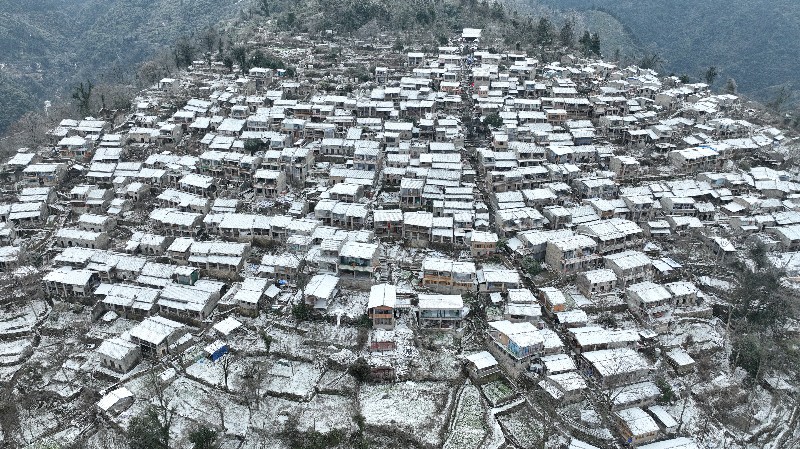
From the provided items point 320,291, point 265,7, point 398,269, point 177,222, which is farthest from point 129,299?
point 265,7

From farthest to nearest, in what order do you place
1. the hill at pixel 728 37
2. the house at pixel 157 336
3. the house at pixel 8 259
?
the hill at pixel 728 37, the house at pixel 8 259, the house at pixel 157 336

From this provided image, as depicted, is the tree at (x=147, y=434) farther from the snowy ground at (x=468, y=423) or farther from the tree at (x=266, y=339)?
the snowy ground at (x=468, y=423)

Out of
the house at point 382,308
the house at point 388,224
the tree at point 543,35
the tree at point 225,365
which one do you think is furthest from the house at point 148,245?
the tree at point 543,35

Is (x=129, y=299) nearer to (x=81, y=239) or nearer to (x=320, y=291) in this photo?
(x=81, y=239)

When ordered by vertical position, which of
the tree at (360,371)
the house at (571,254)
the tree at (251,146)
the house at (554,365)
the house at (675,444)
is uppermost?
the tree at (251,146)

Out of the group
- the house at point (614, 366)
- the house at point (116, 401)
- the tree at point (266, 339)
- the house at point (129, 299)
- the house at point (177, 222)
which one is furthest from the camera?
the house at point (177, 222)

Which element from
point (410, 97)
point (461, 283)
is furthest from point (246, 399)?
point (410, 97)
